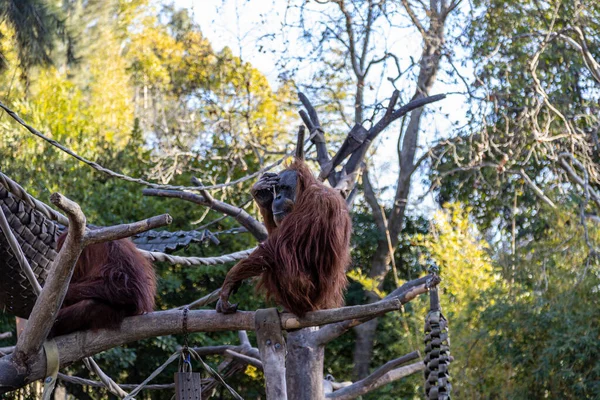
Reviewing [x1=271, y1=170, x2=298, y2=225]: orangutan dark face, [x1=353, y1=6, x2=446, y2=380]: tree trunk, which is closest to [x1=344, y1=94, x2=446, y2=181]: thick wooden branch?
[x1=271, y1=170, x2=298, y2=225]: orangutan dark face

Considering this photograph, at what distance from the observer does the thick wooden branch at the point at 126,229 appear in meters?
2.31

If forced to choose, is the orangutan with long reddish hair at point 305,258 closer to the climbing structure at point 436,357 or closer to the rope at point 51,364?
the climbing structure at point 436,357

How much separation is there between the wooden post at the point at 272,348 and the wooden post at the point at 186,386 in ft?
0.92

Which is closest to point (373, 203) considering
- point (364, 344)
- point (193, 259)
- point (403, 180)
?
point (403, 180)

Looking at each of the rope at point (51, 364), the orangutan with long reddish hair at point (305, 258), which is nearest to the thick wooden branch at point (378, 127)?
the orangutan with long reddish hair at point (305, 258)

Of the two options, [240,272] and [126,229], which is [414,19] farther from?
[126,229]

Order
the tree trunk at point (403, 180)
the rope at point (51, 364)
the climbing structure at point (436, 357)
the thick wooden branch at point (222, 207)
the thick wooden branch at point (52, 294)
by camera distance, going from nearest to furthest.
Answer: the thick wooden branch at point (52, 294), the rope at point (51, 364), the climbing structure at point (436, 357), the thick wooden branch at point (222, 207), the tree trunk at point (403, 180)

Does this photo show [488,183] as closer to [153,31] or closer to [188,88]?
[188,88]

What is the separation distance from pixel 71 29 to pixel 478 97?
5775 mm

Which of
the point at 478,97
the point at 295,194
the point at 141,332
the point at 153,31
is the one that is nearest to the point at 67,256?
the point at 141,332

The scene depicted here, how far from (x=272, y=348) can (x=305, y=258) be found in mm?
360

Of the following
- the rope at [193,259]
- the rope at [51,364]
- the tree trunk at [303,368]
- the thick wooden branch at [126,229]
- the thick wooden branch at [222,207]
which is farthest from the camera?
the thick wooden branch at [222,207]

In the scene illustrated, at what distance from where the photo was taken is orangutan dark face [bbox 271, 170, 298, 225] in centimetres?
337

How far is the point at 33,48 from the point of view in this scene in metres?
9.70
